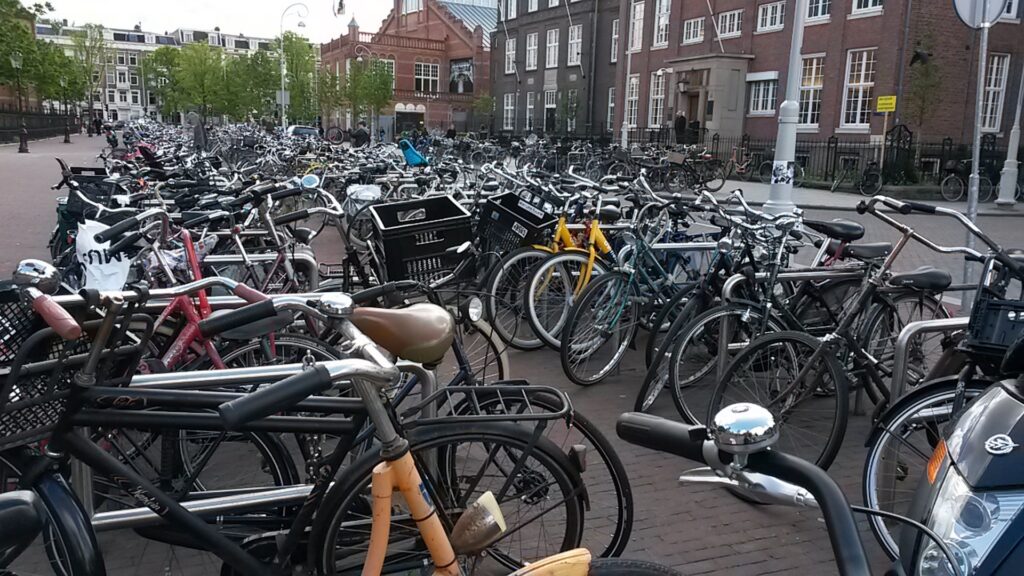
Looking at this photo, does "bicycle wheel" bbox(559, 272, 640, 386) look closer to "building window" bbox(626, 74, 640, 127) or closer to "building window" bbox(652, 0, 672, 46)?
"building window" bbox(652, 0, 672, 46)

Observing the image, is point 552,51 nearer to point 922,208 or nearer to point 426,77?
point 426,77

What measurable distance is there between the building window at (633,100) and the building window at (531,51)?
1113 cm

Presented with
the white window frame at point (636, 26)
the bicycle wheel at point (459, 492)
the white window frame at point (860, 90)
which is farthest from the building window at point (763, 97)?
the bicycle wheel at point (459, 492)

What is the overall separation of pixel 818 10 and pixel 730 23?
Answer: 15.1ft

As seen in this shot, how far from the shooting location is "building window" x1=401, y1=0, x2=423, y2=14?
6688cm

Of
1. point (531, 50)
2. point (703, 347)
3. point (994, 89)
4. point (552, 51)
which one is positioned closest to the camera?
point (703, 347)

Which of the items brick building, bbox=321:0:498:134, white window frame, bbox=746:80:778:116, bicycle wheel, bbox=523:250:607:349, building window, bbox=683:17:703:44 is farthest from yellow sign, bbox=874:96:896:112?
brick building, bbox=321:0:498:134

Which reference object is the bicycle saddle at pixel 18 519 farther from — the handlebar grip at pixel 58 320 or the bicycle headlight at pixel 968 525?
the bicycle headlight at pixel 968 525

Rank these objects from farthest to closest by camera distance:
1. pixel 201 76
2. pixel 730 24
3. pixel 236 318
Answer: pixel 201 76
pixel 730 24
pixel 236 318

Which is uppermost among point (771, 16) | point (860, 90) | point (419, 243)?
point (771, 16)

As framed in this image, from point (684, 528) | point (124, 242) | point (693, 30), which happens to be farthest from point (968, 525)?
point (693, 30)

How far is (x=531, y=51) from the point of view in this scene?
47688 mm

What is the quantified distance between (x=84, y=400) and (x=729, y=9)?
32.4 metres

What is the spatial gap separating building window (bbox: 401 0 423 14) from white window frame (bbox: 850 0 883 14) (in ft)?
157
